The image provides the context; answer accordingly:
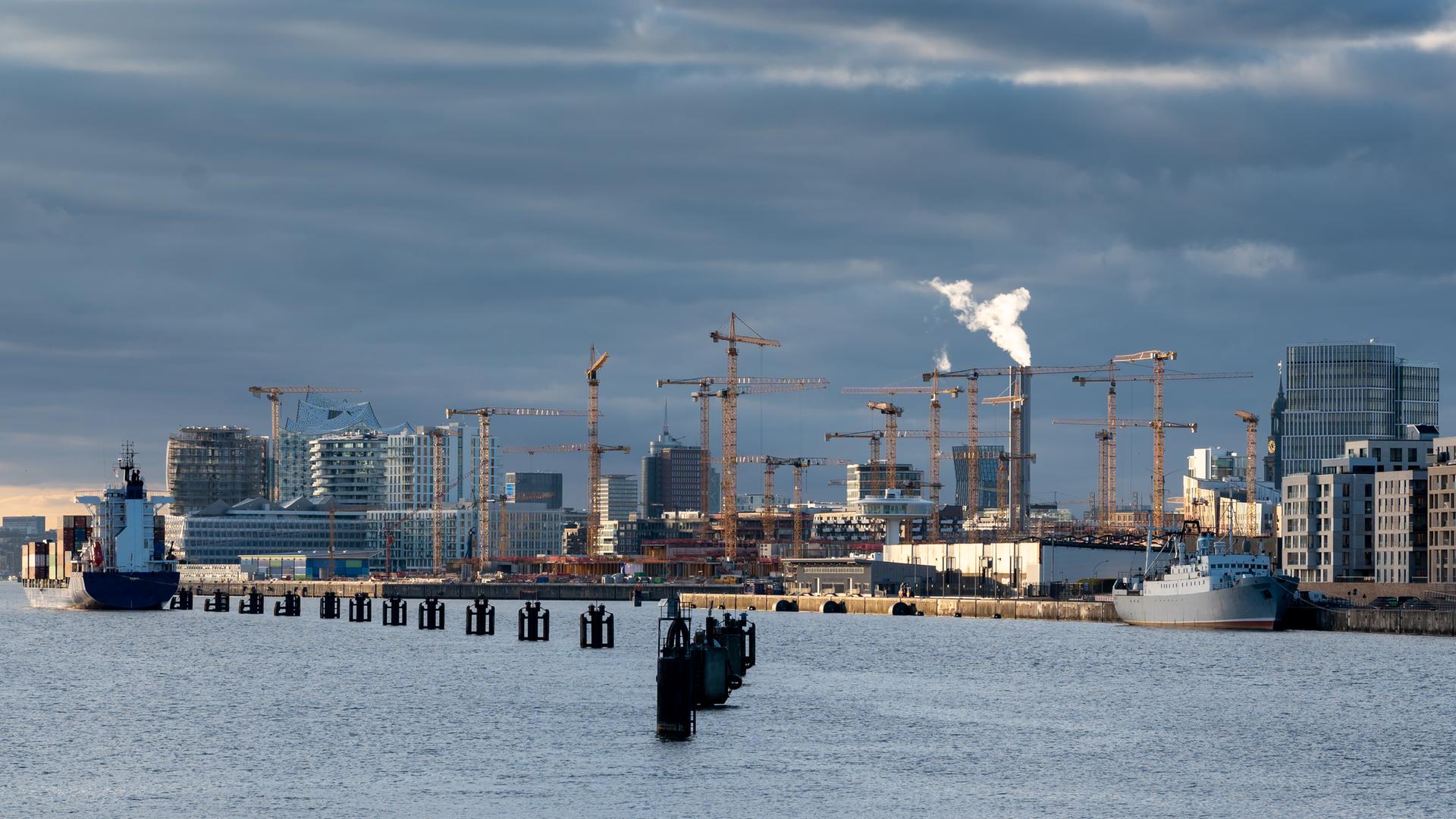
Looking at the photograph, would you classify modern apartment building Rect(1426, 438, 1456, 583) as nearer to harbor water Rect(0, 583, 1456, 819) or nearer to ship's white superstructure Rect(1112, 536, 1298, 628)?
ship's white superstructure Rect(1112, 536, 1298, 628)

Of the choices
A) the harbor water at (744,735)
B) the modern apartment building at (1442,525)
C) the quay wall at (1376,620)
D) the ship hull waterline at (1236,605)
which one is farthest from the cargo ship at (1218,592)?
the modern apartment building at (1442,525)

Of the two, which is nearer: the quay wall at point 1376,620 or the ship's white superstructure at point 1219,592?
the quay wall at point 1376,620

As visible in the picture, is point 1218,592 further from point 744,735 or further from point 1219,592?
point 744,735

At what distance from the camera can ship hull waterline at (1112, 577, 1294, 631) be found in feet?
527

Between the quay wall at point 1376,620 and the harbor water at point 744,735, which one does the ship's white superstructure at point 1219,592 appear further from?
the harbor water at point 744,735

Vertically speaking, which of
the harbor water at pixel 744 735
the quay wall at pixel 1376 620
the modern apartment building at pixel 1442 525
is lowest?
the quay wall at pixel 1376 620

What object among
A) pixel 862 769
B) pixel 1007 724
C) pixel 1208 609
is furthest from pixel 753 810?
pixel 1208 609

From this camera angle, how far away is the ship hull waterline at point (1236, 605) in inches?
6329

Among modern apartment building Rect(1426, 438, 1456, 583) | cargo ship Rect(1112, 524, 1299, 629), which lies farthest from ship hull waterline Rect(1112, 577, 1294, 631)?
modern apartment building Rect(1426, 438, 1456, 583)

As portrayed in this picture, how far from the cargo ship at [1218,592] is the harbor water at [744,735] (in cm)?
2641

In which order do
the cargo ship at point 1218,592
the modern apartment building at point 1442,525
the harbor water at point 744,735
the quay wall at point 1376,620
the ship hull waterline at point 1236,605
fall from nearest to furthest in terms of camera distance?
the harbor water at point 744,735, the quay wall at point 1376,620, the ship hull waterline at point 1236,605, the cargo ship at point 1218,592, the modern apartment building at point 1442,525

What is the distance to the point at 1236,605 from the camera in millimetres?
161500

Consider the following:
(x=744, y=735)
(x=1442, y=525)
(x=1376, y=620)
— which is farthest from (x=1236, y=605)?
(x=744, y=735)

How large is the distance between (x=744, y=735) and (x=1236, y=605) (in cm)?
9523
